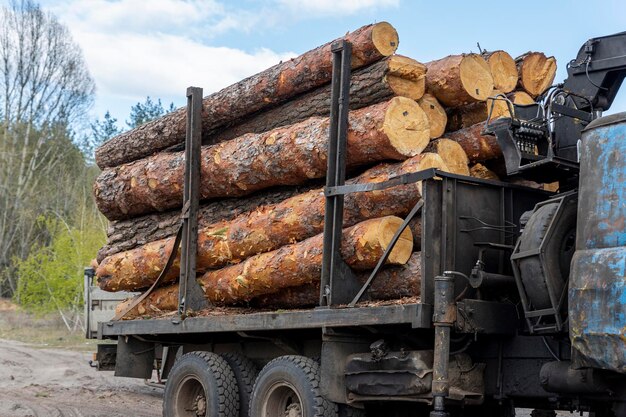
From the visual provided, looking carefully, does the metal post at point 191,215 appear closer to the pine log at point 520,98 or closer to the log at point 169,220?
the log at point 169,220

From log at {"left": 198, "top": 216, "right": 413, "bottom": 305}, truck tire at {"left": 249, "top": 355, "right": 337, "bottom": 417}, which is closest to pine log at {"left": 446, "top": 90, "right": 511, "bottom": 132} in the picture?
log at {"left": 198, "top": 216, "right": 413, "bottom": 305}

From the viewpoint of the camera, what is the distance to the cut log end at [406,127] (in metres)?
7.57

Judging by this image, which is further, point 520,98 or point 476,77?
point 520,98

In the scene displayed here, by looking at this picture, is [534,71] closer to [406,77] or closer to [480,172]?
[480,172]

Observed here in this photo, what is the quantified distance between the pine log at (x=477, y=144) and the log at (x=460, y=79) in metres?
0.28

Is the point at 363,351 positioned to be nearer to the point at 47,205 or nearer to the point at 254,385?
the point at 254,385

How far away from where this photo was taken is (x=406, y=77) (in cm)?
791

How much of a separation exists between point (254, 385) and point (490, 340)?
7.85 ft

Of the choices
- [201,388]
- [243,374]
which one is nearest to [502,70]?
[243,374]

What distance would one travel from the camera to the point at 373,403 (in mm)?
7449

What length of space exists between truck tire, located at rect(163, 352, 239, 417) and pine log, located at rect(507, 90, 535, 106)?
3.81 meters

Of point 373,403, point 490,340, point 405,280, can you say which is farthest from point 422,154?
point 373,403

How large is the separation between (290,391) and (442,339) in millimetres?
2040

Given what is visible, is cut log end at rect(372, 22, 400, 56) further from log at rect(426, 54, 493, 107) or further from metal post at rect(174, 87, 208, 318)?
metal post at rect(174, 87, 208, 318)
